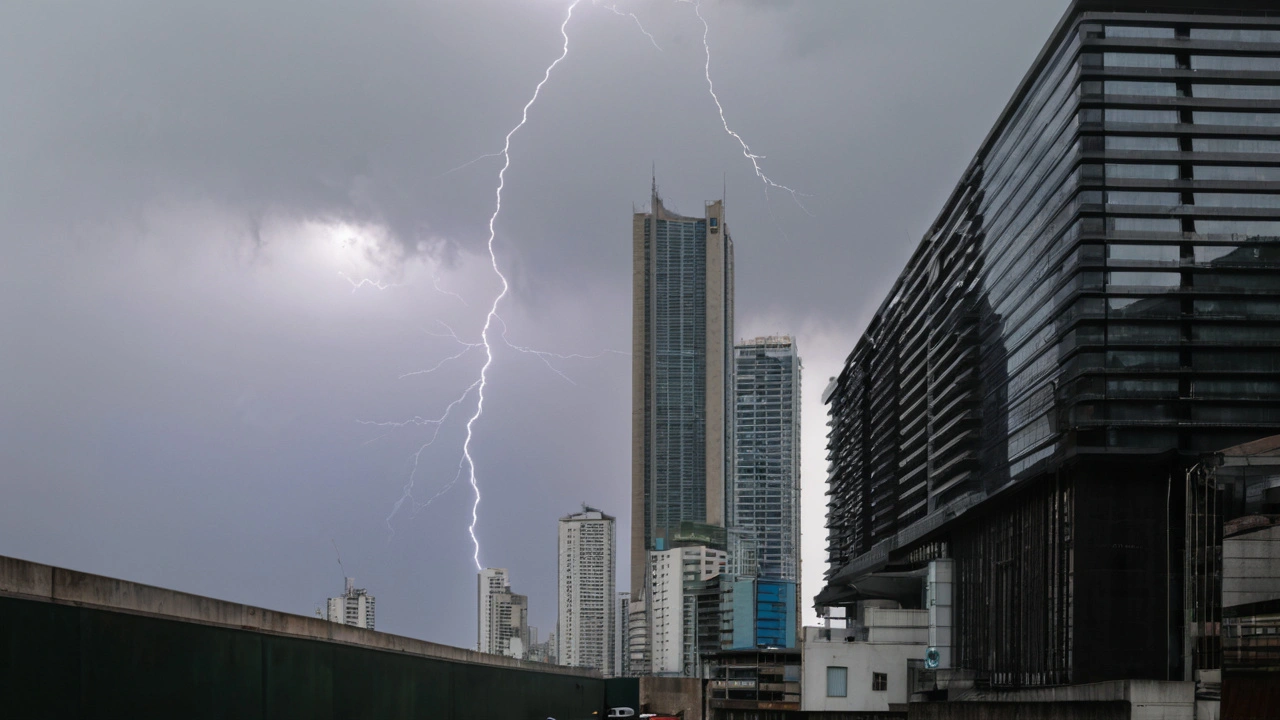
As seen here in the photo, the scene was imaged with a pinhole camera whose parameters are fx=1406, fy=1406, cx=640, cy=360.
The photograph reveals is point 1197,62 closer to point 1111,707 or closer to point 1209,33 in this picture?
point 1209,33

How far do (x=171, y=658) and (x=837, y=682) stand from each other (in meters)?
86.6

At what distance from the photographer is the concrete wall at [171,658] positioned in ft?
52.4

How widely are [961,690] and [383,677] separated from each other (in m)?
70.7

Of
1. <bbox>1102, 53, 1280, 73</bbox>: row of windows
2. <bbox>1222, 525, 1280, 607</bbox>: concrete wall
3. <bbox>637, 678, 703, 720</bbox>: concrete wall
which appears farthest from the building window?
<bbox>1222, 525, 1280, 607</bbox>: concrete wall

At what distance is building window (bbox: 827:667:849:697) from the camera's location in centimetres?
10112

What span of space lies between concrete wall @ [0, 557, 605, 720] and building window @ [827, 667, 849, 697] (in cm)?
7126

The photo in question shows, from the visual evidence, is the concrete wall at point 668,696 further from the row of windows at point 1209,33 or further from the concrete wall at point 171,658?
the concrete wall at point 171,658

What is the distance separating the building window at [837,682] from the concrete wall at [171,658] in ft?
234

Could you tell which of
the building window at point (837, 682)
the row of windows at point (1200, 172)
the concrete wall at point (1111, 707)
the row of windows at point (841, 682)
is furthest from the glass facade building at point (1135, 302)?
the building window at point (837, 682)

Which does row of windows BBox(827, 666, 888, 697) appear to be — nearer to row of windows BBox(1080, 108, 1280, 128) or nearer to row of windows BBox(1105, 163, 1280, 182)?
row of windows BBox(1105, 163, 1280, 182)

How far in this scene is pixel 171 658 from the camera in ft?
63.7

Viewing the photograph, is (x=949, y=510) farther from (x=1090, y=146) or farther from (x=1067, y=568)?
(x=1090, y=146)

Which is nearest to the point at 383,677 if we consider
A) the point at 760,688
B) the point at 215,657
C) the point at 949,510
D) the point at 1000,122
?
the point at 215,657

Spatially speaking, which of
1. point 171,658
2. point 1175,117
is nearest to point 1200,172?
point 1175,117
